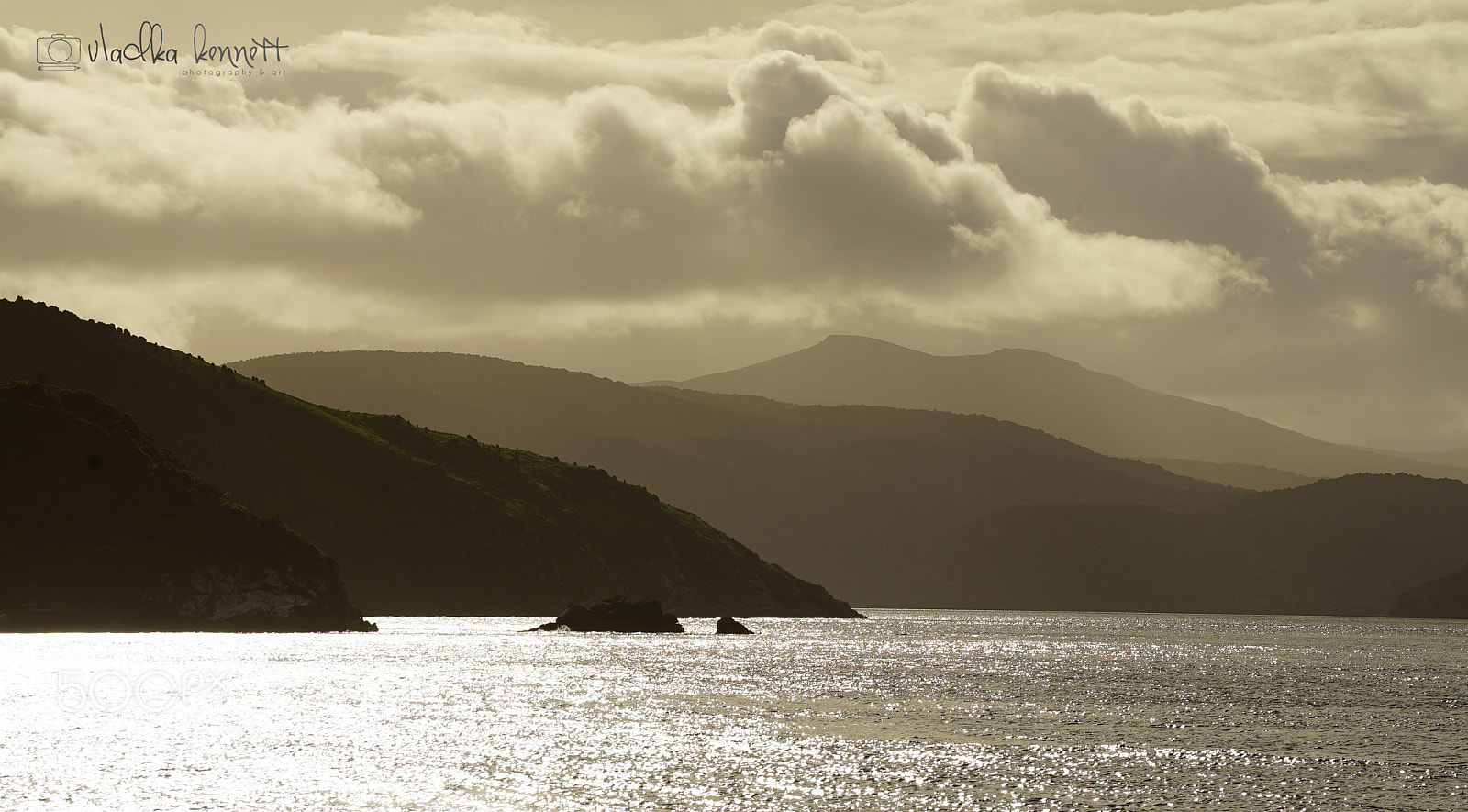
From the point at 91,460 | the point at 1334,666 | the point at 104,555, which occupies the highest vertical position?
the point at 91,460

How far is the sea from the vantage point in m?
56.7

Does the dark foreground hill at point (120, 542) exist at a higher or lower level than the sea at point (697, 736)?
higher

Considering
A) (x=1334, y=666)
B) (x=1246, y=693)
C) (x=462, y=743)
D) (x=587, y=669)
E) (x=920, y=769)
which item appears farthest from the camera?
(x=1334, y=666)

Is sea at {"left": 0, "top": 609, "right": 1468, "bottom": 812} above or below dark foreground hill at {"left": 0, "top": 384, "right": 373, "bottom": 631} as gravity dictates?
below

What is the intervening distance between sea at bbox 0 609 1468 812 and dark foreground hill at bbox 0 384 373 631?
27.0 m

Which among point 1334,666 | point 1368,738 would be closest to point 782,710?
point 1368,738

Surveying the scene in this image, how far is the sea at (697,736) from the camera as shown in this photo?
56.7 metres

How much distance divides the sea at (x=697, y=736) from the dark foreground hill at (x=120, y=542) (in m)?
27.0

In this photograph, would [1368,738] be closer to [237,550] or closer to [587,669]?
[587,669]

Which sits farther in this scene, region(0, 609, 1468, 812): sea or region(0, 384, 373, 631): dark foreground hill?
region(0, 384, 373, 631): dark foreground hill

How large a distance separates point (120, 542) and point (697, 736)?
122 metres

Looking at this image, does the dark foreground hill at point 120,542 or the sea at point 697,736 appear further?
the dark foreground hill at point 120,542

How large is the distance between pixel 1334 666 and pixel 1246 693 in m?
53.5

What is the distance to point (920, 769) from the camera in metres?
63.5
